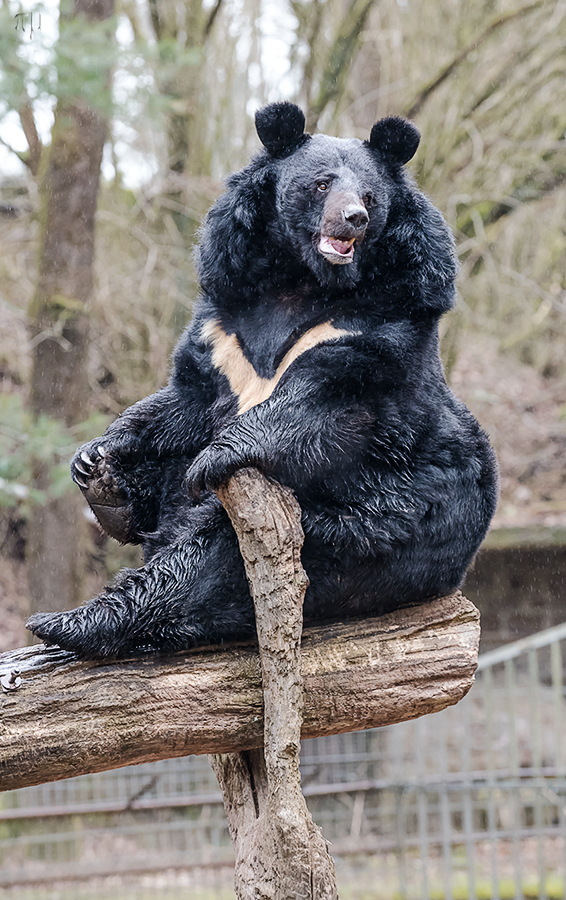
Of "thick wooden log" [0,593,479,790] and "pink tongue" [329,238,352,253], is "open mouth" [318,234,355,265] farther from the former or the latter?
"thick wooden log" [0,593,479,790]

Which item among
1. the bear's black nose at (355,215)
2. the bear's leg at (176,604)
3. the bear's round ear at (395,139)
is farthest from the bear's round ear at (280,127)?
the bear's leg at (176,604)

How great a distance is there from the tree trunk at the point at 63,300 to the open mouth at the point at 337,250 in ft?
18.2

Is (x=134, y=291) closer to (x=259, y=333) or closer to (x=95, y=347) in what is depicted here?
(x=95, y=347)

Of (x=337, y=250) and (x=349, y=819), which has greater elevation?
(x=337, y=250)

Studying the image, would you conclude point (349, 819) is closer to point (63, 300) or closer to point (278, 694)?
point (63, 300)

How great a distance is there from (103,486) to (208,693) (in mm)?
971

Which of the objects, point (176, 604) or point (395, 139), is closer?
point (176, 604)

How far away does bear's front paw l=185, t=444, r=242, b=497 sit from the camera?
2.74m

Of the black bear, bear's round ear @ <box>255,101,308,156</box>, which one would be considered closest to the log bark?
the black bear

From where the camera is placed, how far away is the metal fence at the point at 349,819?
25.4ft

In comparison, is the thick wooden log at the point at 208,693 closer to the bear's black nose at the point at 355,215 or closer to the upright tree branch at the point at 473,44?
the bear's black nose at the point at 355,215

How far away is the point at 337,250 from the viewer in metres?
2.98

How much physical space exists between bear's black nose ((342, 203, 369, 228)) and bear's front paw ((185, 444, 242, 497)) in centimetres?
92

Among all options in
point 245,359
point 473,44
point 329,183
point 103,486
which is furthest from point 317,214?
point 473,44
